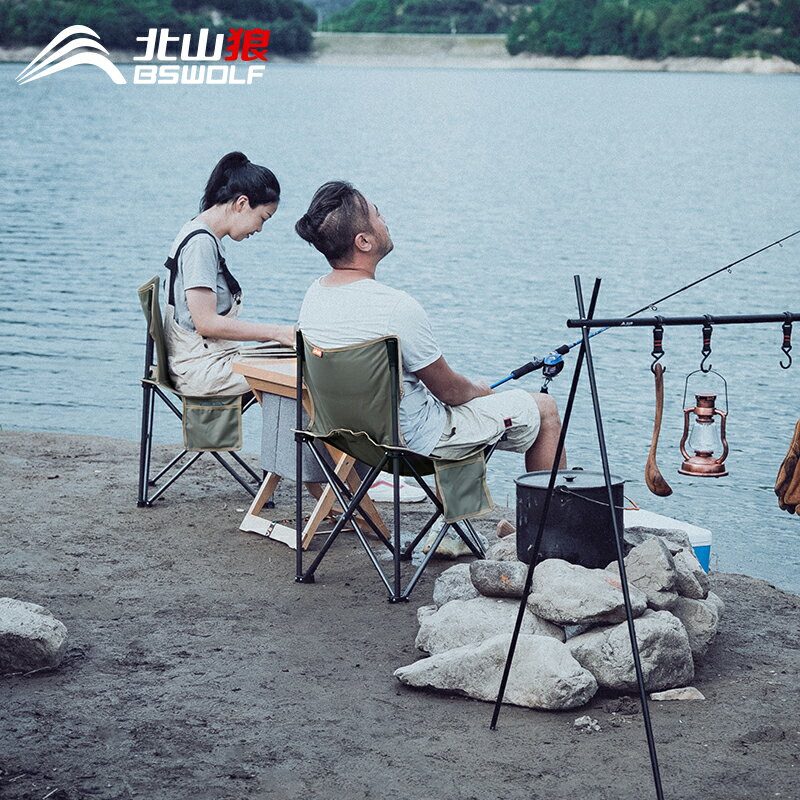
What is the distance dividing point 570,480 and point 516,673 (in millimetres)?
754

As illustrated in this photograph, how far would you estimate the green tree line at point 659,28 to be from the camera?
352ft

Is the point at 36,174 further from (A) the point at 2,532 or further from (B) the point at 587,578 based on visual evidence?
(B) the point at 587,578

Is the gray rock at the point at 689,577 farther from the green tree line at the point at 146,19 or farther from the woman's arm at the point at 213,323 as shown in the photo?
the green tree line at the point at 146,19

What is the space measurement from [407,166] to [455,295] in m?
19.6

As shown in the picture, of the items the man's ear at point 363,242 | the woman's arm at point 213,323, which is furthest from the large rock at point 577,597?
the woman's arm at point 213,323

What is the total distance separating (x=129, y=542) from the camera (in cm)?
536

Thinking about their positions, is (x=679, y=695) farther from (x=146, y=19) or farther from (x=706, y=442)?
(x=146, y=19)

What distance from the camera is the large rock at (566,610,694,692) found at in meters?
3.80

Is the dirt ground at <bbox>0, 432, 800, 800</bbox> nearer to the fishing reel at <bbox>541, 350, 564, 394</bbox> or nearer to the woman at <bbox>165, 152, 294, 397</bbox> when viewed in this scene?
the woman at <bbox>165, 152, 294, 397</bbox>

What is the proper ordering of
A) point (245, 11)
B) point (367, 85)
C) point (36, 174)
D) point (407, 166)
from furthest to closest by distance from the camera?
point (245, 11) → point (367, 85) → point (407, 166) → point (36, 174)

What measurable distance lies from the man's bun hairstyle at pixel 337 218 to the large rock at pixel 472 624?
1.28 m

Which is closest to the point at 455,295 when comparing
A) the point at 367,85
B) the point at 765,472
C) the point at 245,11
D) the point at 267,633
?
the point at 765,472

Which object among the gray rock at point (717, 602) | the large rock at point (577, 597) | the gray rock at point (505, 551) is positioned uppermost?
the large rock at point (577, 597)

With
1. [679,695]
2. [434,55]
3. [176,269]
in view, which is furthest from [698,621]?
[434,55]
